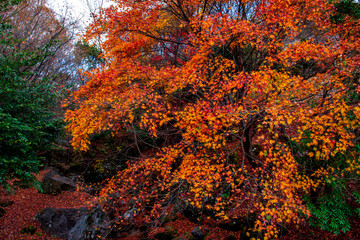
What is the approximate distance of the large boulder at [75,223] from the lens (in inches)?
311

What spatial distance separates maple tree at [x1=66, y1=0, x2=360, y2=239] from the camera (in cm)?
545

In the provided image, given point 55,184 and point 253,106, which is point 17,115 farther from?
point 253,106

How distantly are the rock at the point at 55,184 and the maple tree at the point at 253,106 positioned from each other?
799 centimetres

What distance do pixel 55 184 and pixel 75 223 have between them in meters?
5.87

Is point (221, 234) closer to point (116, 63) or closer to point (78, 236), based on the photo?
point (78, 236)

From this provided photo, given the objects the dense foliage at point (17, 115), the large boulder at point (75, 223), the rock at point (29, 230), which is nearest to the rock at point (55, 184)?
the large boulder at point (75, 223)

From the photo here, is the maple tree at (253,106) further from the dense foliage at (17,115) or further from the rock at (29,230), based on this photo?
the rock at (29,230)

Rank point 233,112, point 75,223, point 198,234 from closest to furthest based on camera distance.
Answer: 1. point 233,112
2. point 198,234
3. point 75,223

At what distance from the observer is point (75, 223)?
8.98m

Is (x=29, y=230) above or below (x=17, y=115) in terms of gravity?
below

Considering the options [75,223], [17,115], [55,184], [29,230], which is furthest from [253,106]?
[55,184]

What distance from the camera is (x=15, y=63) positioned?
25.6 ft

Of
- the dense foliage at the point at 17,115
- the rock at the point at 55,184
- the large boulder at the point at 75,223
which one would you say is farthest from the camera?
the rock at the point at 55,184

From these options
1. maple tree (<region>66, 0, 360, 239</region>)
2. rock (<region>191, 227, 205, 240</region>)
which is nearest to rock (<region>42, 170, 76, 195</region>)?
maple tree (<region>66, 0, 360, 239</region>)
